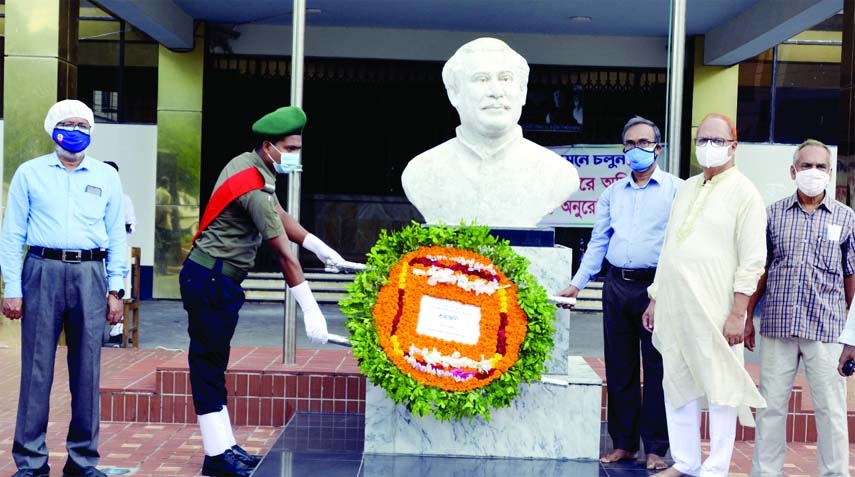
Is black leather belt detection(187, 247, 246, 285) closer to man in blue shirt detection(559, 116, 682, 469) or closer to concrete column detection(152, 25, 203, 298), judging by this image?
man in blue shirt detection(559, 116, 682, 469)

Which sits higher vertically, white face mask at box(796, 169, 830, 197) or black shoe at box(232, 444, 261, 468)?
white face mask at box(796, 169, 830, 197)

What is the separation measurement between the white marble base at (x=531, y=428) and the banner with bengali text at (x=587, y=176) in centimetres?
691

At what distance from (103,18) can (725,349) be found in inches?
368

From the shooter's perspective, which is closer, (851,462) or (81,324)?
(81,324)

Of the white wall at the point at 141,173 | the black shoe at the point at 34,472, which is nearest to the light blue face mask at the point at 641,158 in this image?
the black shoe at the point at 34,472

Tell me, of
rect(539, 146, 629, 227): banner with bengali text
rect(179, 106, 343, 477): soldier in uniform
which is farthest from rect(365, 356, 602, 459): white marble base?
rect(539, 146, 629, 227): banner with bengali text

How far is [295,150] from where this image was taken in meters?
4.61

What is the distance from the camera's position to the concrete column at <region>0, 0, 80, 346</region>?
7852 millimetres

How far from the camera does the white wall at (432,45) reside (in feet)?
38.0

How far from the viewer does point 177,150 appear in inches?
458

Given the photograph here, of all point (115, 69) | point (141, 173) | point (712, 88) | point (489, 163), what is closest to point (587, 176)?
point (712, 88)

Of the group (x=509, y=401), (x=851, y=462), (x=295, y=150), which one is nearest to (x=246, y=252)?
(x=295, y=150)

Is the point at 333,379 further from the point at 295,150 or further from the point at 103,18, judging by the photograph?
the point at 103,18

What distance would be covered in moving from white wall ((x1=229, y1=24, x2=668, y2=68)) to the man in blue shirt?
7009mm
